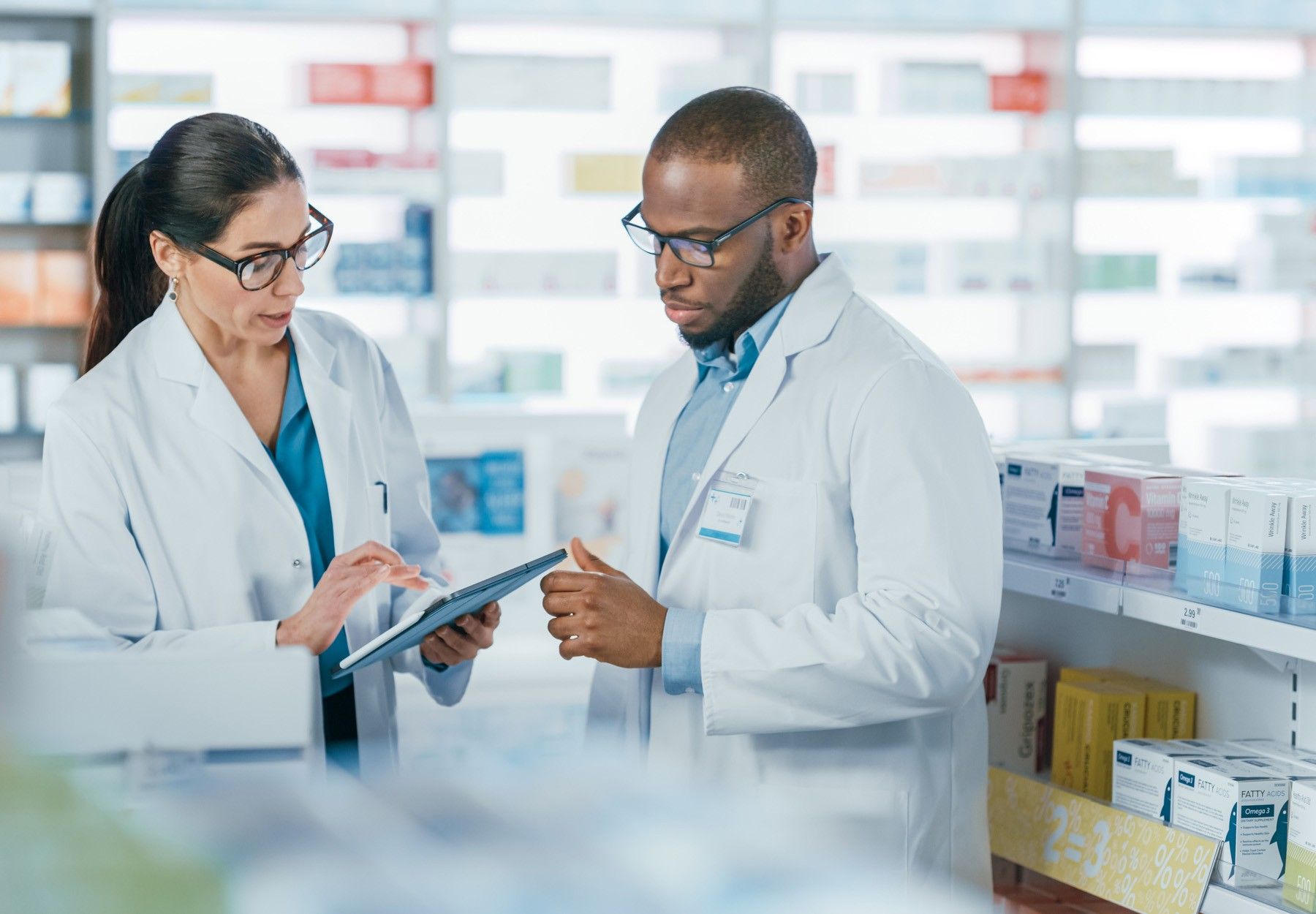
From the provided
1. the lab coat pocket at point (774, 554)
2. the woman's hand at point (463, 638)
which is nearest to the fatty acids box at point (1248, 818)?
the lab coat pocket at point (774, 554)

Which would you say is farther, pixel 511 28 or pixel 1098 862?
pixel 511 28

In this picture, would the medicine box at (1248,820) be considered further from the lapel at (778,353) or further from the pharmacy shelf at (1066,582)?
the lapel at (778,353)

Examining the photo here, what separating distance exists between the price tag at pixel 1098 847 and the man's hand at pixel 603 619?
2.62 ft

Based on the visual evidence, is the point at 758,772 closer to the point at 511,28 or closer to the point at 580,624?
the point at 580,624

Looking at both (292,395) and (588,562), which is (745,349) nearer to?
(588,562)

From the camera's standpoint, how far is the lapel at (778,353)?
193cm

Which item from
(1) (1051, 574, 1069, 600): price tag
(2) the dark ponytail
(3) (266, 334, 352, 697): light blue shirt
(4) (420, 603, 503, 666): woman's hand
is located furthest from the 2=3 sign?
(2) the dark ponytail

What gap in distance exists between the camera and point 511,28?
572 cm

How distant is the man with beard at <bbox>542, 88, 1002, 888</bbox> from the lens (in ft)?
5.68

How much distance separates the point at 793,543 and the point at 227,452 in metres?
0.87

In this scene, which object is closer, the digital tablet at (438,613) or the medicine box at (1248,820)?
the digital tablet at (438,613)

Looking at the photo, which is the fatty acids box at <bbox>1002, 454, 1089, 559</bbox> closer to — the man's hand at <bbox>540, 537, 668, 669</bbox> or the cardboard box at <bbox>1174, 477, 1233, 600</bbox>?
the cardboard box at <bbox>1174, 477, 1233, 600</bbox>

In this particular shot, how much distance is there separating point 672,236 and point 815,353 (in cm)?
27

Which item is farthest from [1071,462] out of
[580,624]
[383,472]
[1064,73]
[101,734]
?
[1064,73]
